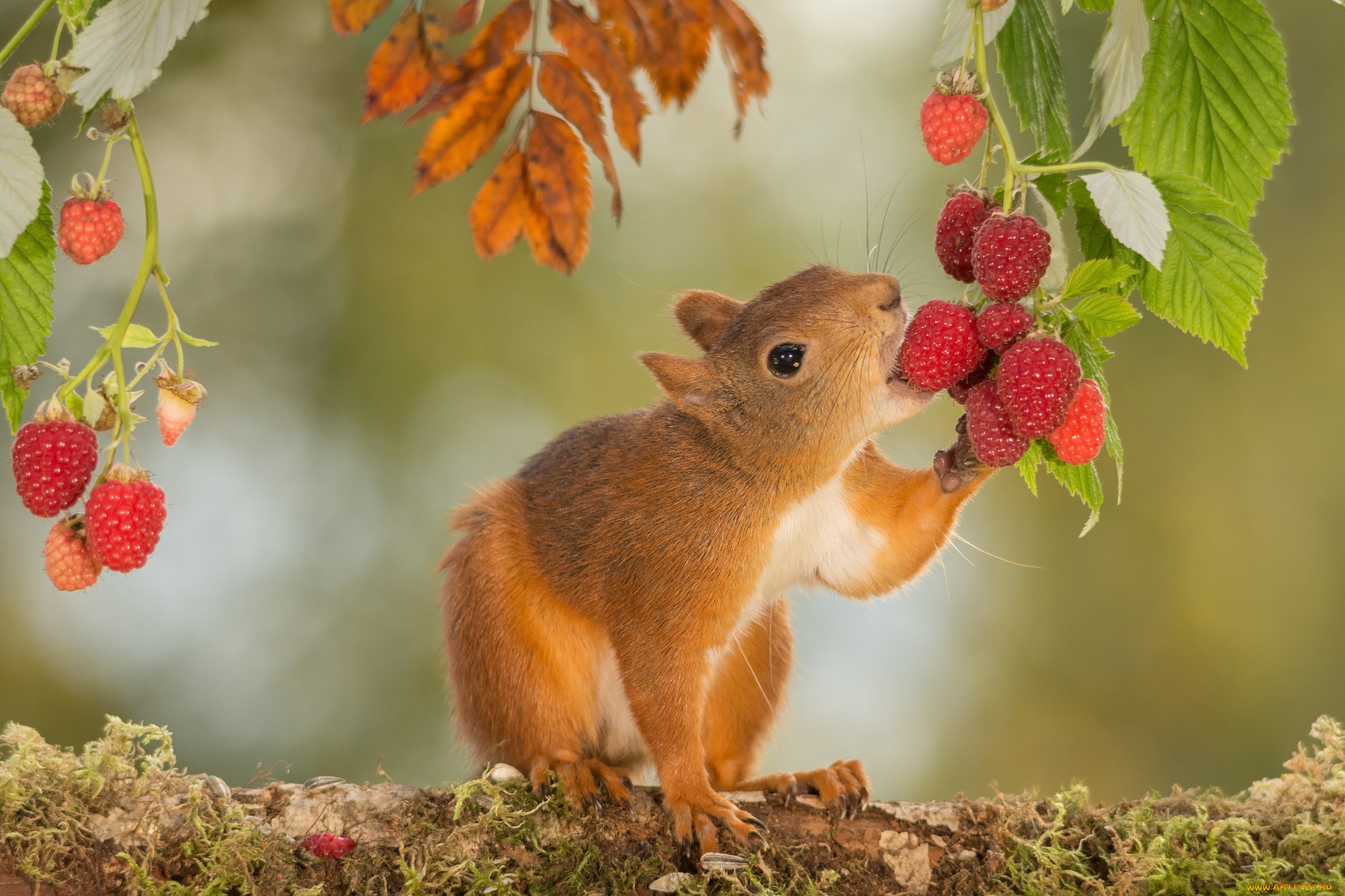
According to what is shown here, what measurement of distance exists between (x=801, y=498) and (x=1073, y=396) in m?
0.79

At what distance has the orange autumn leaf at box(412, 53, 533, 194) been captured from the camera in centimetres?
142

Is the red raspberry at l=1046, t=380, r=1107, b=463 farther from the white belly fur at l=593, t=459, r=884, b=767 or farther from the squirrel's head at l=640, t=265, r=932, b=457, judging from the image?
the white belly fur at l=593, t=459, r=884, b=767

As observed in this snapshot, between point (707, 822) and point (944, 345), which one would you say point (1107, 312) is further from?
point (707, 822)

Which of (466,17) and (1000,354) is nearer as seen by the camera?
(466,17)

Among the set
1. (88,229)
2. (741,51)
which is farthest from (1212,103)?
(88,229)

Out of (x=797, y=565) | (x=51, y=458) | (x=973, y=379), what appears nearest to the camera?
(x=51, y=458)

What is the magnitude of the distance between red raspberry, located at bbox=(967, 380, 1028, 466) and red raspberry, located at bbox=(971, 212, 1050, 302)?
173 mm

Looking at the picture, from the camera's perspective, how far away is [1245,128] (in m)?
1.47

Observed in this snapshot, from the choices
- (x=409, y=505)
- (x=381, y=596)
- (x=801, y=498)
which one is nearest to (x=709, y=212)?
(x=409, y=505)

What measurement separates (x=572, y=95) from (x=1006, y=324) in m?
0.61

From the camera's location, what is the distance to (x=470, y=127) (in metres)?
1.43

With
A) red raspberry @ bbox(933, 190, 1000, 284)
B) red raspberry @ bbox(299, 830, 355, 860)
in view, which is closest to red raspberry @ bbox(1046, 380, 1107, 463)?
red raspberry @ bbox(933, 190, 1000, 284)

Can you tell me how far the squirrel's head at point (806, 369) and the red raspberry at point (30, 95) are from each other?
1.08 m

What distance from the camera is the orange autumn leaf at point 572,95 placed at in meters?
1.45
